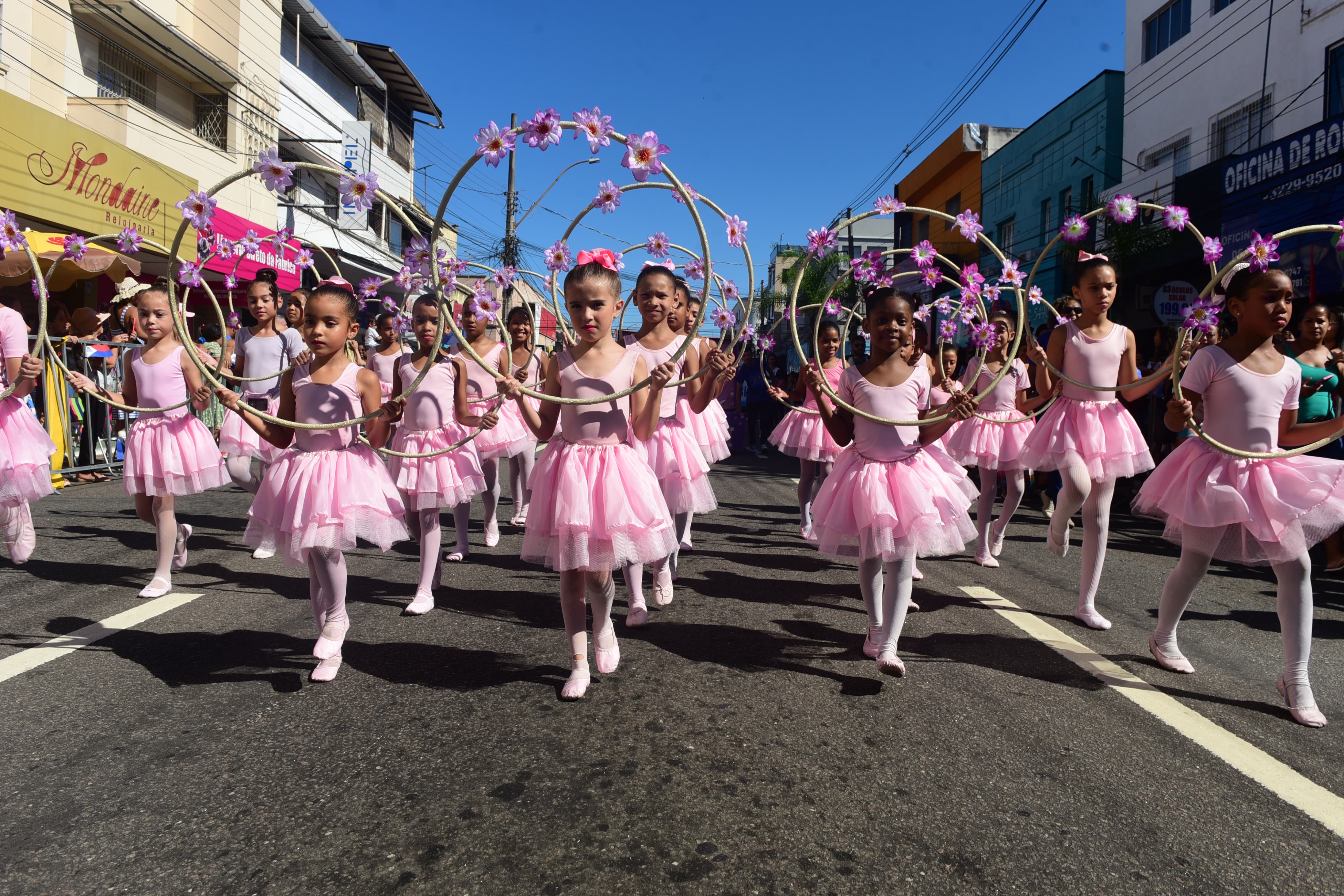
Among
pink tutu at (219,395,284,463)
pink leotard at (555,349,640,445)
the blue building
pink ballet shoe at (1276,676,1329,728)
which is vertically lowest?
pink ballet shoe at (1276,676,1329,728)

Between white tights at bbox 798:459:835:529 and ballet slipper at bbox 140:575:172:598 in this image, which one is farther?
white tights at bbox 798:459:835:529

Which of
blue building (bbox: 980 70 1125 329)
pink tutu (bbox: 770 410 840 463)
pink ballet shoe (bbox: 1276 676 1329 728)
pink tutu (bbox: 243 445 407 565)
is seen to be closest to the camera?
pink ballet shoe (bbox: 1276 676 1329 728)

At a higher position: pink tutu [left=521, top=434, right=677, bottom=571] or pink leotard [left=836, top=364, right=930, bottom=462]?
pink leotard [left=836, top=364, right=930, bottom=462]

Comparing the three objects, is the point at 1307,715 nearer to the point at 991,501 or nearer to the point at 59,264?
the point at 991,501

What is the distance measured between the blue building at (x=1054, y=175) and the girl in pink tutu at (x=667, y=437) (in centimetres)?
1667

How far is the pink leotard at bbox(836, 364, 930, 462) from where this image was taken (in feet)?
14.1

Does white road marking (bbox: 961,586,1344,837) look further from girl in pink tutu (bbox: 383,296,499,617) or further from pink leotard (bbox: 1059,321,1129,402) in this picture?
girl in pink tutu (bbox: 383,296,499,617)

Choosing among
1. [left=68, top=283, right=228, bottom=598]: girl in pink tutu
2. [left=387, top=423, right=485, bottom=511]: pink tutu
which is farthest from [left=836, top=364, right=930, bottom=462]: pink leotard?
[left=68, top=283, right=228, bottom=598]: girl in pink tutu

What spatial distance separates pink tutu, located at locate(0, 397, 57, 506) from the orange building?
85.2 feet

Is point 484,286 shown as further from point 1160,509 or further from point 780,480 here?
point 780,480

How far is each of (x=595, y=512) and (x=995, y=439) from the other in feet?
15.7

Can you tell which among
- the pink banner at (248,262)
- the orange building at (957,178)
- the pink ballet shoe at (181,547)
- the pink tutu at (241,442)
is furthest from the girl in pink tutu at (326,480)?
the orange building at (957,178)

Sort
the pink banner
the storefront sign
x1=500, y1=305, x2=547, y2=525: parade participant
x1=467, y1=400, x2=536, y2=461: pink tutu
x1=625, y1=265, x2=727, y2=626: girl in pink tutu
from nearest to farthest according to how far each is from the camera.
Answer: x1=625, y1=265, x2=727, y2=626: girl in pink tutu, x1=467, y1=400, x2=536, y2=461: pink tutu, x1=500, y1=305, x2=547, y2=525: parade participant, the storefront sign, the pink banner

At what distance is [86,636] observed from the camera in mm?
4715
